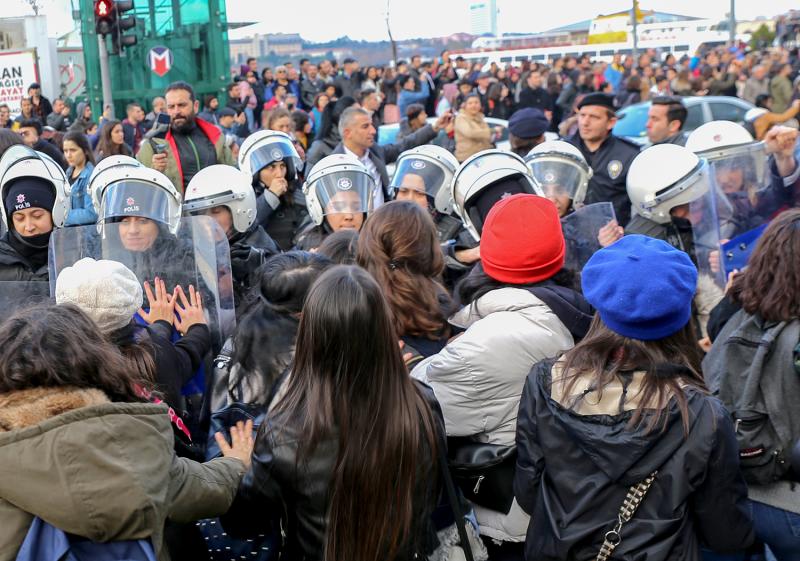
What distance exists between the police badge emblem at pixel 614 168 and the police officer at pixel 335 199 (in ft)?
6.45

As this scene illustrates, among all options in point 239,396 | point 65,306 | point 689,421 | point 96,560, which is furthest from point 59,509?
point 689,421

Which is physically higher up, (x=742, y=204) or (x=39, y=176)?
(x=39, y=176)

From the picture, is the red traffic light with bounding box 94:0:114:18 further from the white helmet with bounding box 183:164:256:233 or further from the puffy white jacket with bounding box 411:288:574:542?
the puffy white jacket with bounding box 411:288:574:542

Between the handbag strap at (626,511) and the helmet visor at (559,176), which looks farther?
the helmet visor at (559,176)

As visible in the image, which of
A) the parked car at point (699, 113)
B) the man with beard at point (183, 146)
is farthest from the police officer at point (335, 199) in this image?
the parked car at point (699, 113)

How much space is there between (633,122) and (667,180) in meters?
10.8

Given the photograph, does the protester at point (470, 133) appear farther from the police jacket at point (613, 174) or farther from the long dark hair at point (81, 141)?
the long dark hair at point (81, 141)

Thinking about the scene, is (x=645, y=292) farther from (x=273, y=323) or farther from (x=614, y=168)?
(x=614, y=168)

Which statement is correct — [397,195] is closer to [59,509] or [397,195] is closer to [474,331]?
[474,331]

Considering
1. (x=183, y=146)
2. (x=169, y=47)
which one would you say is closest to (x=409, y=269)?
(x=183, y=146)

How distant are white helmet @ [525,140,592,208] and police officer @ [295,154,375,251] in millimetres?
1031

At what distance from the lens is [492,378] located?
302 cm

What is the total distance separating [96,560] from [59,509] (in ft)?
0.51

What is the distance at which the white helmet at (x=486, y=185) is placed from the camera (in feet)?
16.4
